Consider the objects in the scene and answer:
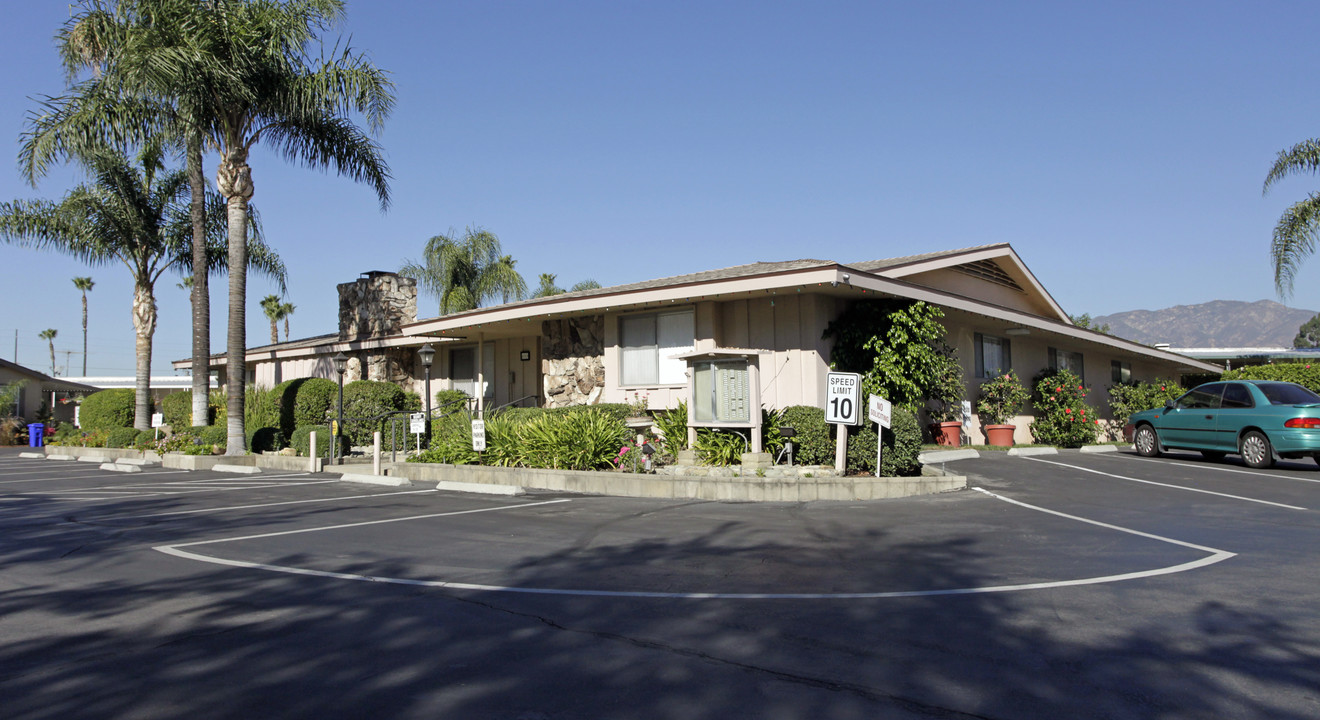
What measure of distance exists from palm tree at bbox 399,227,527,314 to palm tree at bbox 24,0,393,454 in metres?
14.9

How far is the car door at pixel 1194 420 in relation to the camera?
1595 cm

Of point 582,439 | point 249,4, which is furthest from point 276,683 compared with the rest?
point 249,4

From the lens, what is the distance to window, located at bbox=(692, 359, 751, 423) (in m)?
13.9

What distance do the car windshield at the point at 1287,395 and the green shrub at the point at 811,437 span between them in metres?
7.98

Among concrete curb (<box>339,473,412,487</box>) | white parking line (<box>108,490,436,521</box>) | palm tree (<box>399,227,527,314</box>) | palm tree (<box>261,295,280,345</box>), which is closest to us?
white parking line (<box>108,490,436,521</box>)

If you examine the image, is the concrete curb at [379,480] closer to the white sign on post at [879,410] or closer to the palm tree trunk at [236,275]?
the palm tree trunk at [236,275]

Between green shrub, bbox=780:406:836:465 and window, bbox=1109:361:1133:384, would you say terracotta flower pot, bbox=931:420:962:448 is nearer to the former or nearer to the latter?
green shrub, bbox=780:406:836:465

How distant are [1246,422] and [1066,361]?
983 centimetres

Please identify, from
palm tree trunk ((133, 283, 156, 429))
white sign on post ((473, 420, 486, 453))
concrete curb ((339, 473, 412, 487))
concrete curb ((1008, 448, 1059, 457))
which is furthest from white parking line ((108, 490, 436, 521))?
palm tree trunk ((133, 283, 156, 429))

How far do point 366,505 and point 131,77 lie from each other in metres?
12.6

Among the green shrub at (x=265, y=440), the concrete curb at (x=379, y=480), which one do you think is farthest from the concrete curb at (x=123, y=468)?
the concrete curb at (x=379, y=480)

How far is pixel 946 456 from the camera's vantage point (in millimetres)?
16484

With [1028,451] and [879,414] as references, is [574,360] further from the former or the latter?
[1028,451]

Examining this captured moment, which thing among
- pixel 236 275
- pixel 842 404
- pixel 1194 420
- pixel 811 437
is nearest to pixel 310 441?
pixel 236 275
